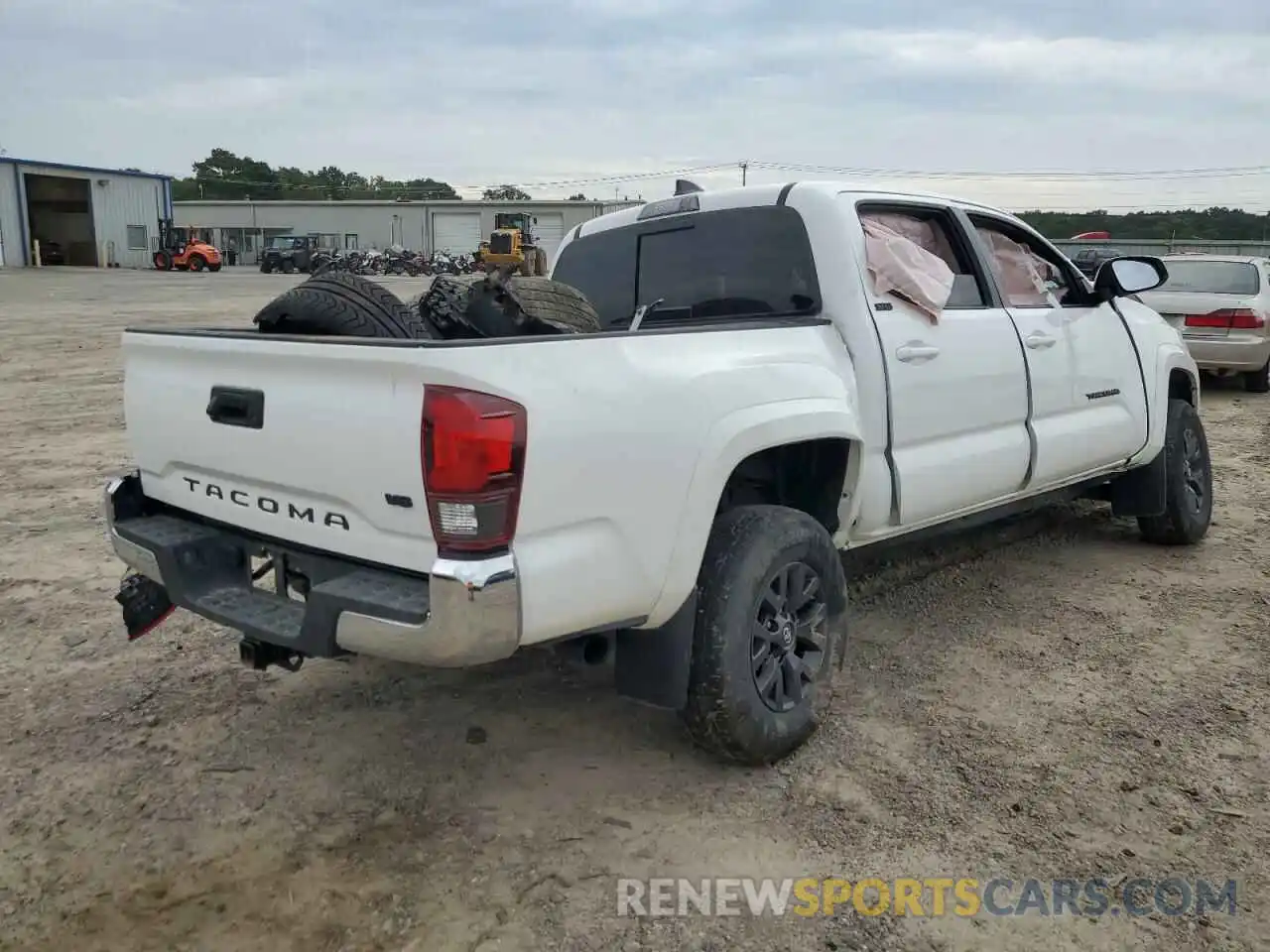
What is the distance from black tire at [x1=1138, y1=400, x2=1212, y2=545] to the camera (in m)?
5.82

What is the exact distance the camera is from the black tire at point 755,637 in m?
3.22

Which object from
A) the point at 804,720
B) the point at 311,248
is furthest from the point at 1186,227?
the point at 804,720

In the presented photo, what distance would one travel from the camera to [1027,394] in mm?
4625

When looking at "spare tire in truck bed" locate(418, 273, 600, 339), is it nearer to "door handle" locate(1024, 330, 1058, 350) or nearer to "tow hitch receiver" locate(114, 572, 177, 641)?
"tow hitch receiver" locate(114, 572, 177, 641)

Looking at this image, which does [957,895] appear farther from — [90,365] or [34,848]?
[90,365]

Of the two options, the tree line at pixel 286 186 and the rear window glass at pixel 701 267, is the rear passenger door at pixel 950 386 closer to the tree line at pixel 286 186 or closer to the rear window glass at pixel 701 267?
the rear window glass at pixel 701 267

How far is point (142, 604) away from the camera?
352 centimetres

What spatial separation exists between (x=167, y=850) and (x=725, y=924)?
1595 mm

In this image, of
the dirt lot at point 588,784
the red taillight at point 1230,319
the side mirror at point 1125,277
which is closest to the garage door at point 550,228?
the red taillight at point 1230,319

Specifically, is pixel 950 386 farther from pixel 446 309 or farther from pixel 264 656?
pixel 264 656

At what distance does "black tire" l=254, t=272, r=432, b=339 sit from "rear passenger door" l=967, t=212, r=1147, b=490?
8.89ft

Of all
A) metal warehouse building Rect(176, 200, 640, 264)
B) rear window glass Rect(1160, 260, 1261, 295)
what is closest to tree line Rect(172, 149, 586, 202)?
metal warehouse building Rect(176, 200, 640, 264)

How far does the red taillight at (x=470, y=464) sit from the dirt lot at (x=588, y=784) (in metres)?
1.00

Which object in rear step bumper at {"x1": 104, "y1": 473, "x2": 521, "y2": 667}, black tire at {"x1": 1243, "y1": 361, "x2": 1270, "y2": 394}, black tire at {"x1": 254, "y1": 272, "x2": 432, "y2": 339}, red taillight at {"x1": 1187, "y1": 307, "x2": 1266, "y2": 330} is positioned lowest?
black tire at {"x1": 1243, "y1": 361, "x2": 1270, "y2": 394}
